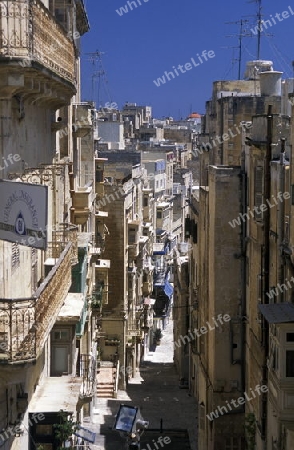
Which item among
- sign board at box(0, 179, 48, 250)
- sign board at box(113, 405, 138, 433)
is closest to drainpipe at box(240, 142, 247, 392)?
sign board at box(113, 405, 138, 433)

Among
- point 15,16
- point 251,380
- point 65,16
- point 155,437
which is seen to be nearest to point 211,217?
point 251,380

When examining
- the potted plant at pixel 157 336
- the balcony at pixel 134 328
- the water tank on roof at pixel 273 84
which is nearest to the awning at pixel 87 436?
the water tank on roof at pixel 273 84

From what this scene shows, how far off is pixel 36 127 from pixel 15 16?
4648 mm

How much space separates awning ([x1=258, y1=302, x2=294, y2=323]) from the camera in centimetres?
1431

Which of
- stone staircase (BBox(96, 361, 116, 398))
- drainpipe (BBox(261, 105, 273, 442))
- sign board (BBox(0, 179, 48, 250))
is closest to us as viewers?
sign board (BBox(0, 179, 48, 250))

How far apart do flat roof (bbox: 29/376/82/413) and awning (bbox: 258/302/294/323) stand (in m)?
3.83

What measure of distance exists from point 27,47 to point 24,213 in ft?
7.06

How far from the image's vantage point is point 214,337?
24.0 m

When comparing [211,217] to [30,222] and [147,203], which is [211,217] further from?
[147,203]

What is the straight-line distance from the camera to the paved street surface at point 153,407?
28.2 m

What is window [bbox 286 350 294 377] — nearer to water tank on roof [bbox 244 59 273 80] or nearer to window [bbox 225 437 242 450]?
window [bbox 225 437 242 450]

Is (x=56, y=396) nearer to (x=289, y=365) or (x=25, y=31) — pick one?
(x=289, y=365)

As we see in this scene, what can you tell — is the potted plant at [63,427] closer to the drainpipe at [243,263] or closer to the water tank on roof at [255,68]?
the drainpipe at [243,263]

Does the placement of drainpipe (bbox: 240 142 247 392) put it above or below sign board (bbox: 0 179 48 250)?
below
